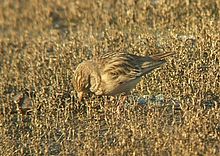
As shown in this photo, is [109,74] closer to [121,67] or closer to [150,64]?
[121,67]

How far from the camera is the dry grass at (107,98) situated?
6.32 meters

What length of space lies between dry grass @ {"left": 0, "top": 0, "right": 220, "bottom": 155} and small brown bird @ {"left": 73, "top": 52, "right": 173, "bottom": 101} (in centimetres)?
27

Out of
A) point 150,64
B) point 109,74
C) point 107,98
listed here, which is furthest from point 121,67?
point 107,98

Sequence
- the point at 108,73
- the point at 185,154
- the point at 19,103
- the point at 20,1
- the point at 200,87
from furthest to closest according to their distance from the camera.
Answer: the point at 20,1 → the point at 19,103 → the point at 200,87 → the point at 108,73 → the point at 185,154

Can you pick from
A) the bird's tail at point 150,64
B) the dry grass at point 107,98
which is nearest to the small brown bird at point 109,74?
the bird's tail at point 150,64

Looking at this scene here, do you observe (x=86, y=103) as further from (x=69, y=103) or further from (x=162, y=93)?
(x=162, y=93)

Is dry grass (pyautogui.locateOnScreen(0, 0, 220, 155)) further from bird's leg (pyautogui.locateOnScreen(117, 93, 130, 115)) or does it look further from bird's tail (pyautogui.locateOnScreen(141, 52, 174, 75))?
bird's tail (pyautogui.locateOnScreen(141, 52, 174, 75))

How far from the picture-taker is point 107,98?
7.78m

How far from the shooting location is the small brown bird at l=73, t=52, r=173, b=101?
703cm

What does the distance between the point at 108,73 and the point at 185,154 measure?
1.73m

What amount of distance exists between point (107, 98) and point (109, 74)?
78 cm

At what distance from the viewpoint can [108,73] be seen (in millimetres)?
7078

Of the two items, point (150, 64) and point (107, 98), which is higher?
point (150, 64)

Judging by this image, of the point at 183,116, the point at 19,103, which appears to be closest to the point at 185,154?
the point at 183,116
